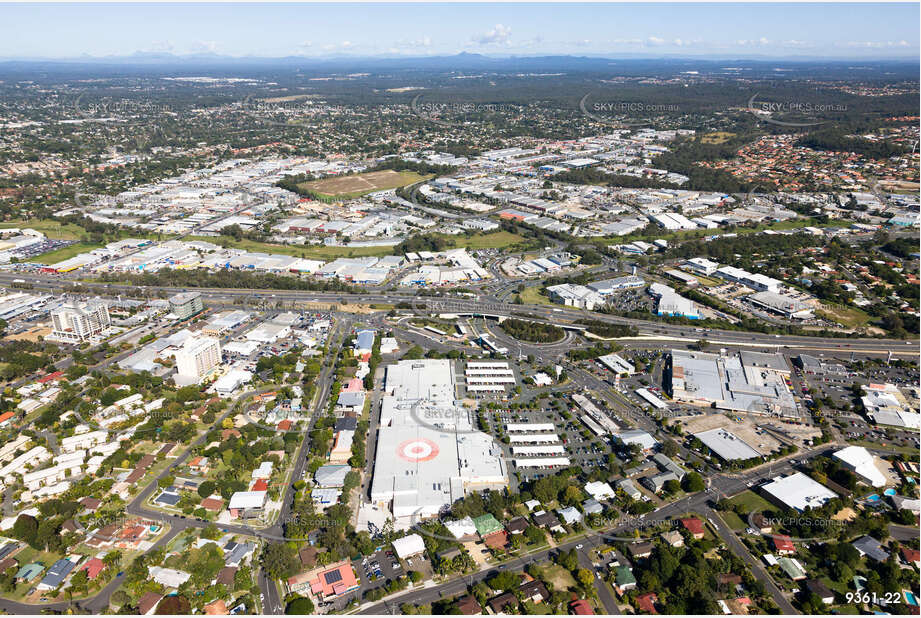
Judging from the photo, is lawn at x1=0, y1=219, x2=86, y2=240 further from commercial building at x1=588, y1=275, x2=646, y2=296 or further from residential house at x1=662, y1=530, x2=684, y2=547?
residential house at x1=662, y1=530, x2=684, y2=547

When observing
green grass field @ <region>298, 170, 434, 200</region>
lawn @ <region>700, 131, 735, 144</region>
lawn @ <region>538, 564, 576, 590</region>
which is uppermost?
lawn @ <region>700, 131, 735, 144</region>

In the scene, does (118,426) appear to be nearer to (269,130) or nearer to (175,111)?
(269,130)

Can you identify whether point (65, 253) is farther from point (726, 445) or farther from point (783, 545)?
point (783, 545)

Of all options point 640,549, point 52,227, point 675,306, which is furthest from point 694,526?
point 52,227

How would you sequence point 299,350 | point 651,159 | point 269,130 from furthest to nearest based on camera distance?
point 269,130 < point 651,159 < point 299,350

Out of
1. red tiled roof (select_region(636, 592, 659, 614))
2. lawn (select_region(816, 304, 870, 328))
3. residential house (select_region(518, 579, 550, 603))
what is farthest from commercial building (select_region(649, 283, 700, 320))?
residential house (select_region(518, 579, 550, 603))

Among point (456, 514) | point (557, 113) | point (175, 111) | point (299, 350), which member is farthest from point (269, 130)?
point (456, 514)
